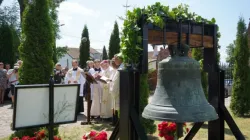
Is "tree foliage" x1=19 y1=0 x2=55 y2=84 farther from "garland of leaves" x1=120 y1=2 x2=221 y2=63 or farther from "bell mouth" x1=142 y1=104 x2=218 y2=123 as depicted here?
"bell mouth" x1=142 y1=104 x2=218 y2=123

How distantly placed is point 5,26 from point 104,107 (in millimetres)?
13254

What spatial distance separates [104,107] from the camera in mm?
9078

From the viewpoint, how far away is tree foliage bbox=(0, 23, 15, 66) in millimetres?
18328

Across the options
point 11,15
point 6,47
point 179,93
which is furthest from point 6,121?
point 11,15

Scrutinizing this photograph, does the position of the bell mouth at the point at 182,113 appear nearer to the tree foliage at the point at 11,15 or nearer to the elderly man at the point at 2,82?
the elderly man at the point at 2,82

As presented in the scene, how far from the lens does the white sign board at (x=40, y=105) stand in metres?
3.67

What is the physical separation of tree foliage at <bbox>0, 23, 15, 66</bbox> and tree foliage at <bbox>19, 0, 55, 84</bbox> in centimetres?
1334

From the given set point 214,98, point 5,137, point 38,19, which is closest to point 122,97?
point 214,98

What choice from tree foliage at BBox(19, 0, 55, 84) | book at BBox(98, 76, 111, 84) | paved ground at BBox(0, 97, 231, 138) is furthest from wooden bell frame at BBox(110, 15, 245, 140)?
paved ground at BBox(0, 97, 231, 138)

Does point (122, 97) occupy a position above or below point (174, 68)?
below

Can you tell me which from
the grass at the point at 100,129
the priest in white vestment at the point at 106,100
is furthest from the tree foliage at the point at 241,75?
the priest in white vestment at the point at 106,100

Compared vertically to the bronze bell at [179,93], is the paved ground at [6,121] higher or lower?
lower

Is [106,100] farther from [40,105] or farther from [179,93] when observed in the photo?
Result: [179,93]

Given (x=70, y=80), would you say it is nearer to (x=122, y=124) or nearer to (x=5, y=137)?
(x=5, y=137)
